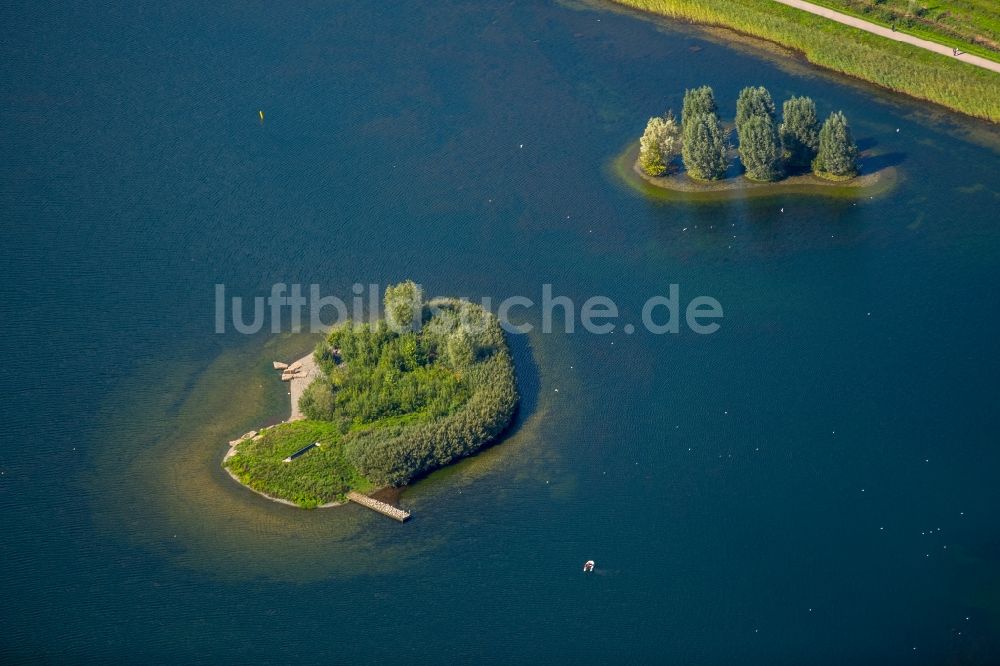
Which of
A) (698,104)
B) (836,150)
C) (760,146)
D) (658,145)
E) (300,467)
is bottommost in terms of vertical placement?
(300,467)

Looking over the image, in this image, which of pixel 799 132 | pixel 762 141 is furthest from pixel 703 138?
pixel 799 132

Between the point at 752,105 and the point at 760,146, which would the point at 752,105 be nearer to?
the point at 752,105

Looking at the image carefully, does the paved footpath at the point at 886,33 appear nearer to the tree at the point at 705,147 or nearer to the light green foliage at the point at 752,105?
the light green foliage at the point at 752,105

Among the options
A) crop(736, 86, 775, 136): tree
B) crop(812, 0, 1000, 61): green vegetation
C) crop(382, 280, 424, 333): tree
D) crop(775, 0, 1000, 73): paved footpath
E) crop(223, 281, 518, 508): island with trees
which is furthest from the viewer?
crop(812, 0, 1000, 61): green vegetation

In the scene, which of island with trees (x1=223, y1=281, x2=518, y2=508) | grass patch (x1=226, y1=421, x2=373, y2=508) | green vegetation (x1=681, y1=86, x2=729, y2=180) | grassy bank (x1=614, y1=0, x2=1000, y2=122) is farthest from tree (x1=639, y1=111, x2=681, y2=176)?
grass patch (x1=226, y1=421, x2=373, y2=508)

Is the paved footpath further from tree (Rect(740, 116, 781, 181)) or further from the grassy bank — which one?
tree (Rect(740, 116, 781, 181))
